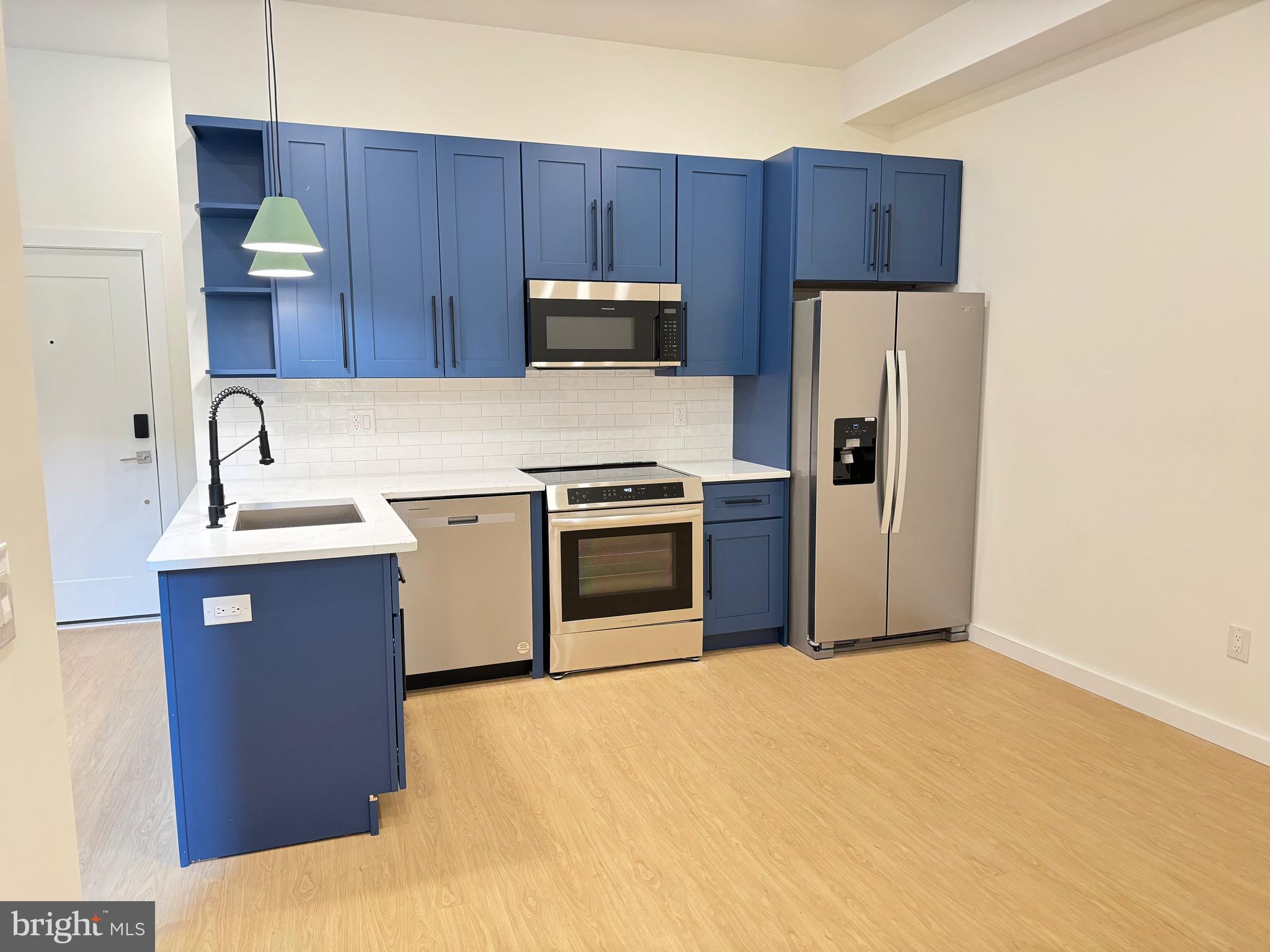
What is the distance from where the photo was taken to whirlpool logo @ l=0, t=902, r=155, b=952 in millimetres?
1158

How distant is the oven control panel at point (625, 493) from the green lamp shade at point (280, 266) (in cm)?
143

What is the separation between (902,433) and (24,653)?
3.52m

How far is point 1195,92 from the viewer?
10.2 ft

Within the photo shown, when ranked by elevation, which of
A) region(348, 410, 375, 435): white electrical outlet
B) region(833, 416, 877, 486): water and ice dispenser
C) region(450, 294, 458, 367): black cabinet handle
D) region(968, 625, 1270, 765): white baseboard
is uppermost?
region(450, 294, 458, 367): black cabinet handle

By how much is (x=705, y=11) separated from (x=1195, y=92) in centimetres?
202

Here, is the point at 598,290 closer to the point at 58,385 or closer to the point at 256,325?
the point at 256,325

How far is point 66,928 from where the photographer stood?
1.30 m

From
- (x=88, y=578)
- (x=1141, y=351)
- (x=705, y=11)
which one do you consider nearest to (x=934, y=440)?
(x=1141, y=351)

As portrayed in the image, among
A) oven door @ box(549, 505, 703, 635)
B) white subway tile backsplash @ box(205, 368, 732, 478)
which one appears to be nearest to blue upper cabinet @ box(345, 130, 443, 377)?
white subway tile backsplash @ box(205, 368, 732, 478)

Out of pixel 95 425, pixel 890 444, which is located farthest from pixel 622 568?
pixel 95 425

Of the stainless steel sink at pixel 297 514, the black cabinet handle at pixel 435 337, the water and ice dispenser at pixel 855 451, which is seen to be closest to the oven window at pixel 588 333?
the black cabinet handle at pixel 435 337

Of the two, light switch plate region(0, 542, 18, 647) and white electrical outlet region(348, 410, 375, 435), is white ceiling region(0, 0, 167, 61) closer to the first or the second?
white electrical outlet region(348, 410, 375, 435)

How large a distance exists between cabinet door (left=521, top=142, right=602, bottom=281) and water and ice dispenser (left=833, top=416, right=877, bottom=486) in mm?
1395

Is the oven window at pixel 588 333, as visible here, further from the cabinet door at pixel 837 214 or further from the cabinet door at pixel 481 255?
the cabinet door at pixel 837 214
